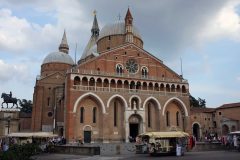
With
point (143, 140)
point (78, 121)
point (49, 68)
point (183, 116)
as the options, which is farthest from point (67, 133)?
point (49, 68)

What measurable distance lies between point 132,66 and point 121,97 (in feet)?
17.6

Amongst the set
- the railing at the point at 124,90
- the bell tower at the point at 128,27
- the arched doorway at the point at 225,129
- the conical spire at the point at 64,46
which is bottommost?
the arched doorway at the point at 225,129

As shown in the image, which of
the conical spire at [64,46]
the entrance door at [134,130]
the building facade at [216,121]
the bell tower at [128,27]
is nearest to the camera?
the entrance door at [134,130]

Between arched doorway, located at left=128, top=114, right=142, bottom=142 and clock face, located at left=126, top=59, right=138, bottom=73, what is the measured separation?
6533 millimetres

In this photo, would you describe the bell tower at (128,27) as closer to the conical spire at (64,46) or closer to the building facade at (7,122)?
the building facade at (7,122)

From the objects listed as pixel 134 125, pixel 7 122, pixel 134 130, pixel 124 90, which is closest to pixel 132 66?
pixel 124 90

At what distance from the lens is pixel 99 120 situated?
4159 centimetres

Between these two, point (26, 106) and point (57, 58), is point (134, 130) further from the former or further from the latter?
point (26, 106)

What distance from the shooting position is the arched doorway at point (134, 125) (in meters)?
43.2

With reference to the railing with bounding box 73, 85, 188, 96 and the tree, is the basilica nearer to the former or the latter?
the railing with bounding box 73, 85, 188, 96

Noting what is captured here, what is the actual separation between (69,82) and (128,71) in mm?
9125

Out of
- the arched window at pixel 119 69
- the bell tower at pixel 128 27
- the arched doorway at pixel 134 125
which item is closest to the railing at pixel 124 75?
the arched window at pixel 119 69

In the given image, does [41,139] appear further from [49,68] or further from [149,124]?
[49,68]

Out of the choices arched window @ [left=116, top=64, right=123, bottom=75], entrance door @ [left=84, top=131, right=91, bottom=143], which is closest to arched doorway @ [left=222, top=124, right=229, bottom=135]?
arched window @ [left=116, top=64, right=123, bottom=75]
